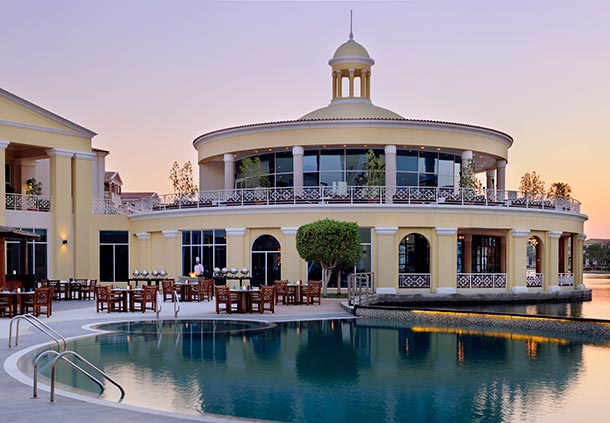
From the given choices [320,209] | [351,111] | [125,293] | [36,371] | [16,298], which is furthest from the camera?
[351,111]

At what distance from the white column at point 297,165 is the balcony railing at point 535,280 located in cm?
1229

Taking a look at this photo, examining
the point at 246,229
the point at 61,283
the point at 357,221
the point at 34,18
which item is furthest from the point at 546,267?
the point at 34,18

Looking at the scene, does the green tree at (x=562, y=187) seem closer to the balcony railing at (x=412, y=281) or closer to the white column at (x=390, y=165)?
the white column at (x=390, y=165)

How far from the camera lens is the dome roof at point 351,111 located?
131ft

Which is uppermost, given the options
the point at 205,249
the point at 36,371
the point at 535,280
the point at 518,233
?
the point at 518,233

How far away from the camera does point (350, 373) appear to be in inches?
530

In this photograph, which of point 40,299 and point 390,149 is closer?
point 40,299

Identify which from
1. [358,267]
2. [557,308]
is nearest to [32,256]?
[358,267]

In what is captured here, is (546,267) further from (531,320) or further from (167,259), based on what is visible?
(167,259)

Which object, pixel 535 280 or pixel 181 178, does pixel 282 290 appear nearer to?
pixel 535 280

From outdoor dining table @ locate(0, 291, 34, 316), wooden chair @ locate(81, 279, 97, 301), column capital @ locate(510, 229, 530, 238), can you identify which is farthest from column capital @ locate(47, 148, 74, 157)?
column capital @ locate(510, 229, 530, 238)

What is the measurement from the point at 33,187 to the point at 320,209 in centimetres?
1659

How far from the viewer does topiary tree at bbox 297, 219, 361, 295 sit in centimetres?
2870

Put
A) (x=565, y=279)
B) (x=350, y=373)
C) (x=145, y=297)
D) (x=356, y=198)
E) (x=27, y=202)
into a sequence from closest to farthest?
(x=350, y=373) → (x=145, y=297) → (x=356, y=198) → (x=27, y=202) → (x=565, y=279)
